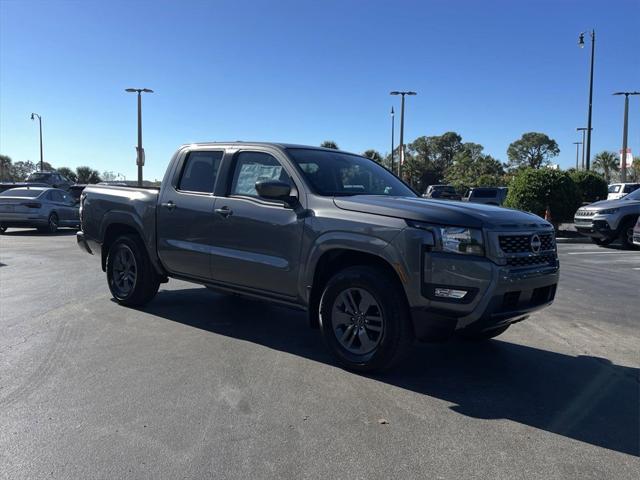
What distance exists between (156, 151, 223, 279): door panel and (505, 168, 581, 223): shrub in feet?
49.5

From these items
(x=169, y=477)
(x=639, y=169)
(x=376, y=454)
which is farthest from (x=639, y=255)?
(x=639, y=169)

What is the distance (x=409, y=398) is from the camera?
4.16 meters

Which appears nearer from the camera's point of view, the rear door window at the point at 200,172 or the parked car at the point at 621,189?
the rear door window at the point at 200,172

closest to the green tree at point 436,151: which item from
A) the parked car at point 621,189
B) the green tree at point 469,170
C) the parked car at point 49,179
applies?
the green tree at point 469,170

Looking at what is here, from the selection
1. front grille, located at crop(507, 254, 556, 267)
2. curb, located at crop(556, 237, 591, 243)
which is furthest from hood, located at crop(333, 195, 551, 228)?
curb, located at crop(556, 237, 591, 243)

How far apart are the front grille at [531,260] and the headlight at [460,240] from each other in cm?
31

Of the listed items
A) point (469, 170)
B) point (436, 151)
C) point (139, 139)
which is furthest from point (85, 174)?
point (436, 151)

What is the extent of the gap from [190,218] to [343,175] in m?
1.72

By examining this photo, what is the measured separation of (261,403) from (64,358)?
2.04 metres

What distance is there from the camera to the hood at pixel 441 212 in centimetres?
419

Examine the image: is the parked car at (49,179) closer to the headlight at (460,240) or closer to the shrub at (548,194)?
the shrub at (548,194)

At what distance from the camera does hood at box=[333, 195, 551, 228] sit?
4.19m

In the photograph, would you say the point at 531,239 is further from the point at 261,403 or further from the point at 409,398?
the point at 261,403

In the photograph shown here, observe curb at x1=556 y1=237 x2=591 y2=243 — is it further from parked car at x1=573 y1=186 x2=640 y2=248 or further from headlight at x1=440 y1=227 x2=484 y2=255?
headlight at x1=440 y1=227 x2=484 y2=255
